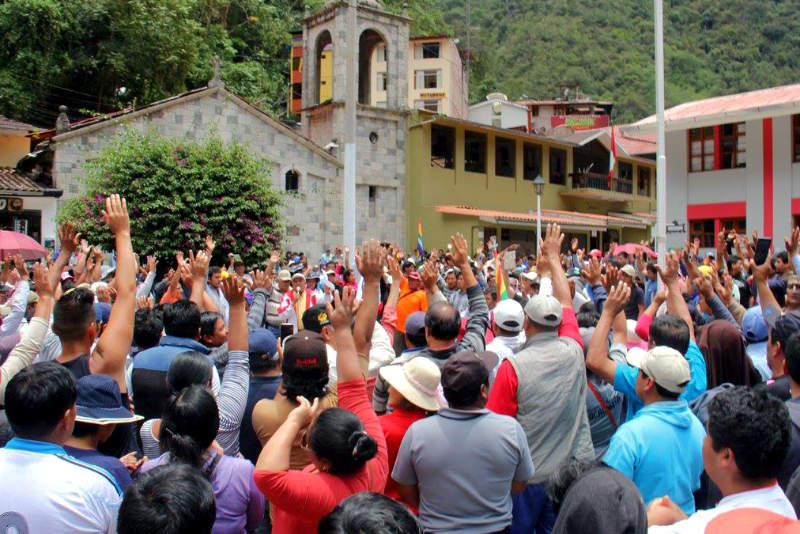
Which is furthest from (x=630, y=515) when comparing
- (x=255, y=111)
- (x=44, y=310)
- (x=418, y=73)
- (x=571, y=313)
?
(x=418, y=73)

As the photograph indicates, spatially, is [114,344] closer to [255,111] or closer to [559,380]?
[559,380]

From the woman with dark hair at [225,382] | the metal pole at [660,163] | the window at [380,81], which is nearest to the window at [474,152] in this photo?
the metal pole at [660,163]

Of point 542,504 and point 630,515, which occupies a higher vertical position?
point 630,515

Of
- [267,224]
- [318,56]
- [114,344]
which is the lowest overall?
[114,344]

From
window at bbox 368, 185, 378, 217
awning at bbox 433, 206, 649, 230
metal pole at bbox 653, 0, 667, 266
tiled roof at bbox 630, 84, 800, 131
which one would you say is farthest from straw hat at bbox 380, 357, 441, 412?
window at bbox 368, 185, 378, 217

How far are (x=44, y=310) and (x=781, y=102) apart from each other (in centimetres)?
1903

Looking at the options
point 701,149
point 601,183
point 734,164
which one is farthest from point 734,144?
point 601,183

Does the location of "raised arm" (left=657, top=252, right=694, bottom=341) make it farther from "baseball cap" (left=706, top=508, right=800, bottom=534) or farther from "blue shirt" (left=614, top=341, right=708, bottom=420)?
"baseball cap" (left=706, top=508, right=800, bottom=534)

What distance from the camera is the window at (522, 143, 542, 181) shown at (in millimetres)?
35253

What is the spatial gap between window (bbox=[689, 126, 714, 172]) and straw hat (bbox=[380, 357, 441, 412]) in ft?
66.9

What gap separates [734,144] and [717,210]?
6.38 ft

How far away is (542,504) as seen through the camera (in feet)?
13.5

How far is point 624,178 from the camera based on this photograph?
133 feet

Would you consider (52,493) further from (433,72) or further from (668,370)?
(433,72)
